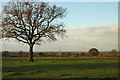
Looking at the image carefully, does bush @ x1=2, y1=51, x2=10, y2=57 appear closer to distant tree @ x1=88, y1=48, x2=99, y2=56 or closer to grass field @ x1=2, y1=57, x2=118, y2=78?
grass field @ x1=2, y1=57, x2=118, y2=78

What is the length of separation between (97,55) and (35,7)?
34.0 metres

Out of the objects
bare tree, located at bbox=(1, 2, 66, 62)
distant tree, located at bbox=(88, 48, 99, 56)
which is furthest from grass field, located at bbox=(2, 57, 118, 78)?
distant tree, located at bbox=(88, 48, 99, 56)

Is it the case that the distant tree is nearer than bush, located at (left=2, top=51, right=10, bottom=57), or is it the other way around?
bush, located at (left=2, top=51, right=10, bottom=57)

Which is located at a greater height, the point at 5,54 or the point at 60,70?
the point at 5,54

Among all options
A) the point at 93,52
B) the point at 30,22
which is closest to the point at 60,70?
the point at 30,22

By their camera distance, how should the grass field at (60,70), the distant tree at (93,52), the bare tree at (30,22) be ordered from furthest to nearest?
the distant tree at (93,52) → the bare tree at (30,22) → the grass field at (60,70)

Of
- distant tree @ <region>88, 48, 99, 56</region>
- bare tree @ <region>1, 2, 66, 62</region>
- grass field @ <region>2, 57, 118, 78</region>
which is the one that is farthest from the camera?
distant tree @ <region>88, 48, 99, 56</region>

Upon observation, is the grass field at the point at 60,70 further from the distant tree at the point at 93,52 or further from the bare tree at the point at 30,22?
the distant tree at the point at 93,52

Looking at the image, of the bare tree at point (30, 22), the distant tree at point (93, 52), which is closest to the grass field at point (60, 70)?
the bare tree at point (30, 22)

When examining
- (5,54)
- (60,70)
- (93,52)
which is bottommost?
(60,70)

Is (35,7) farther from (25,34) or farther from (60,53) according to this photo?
(60,53)

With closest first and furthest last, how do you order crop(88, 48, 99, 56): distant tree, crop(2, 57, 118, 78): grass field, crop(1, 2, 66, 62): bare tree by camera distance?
crop(2, 57, 118, 78): grass field < crop(1, 2, 66, 62): bare tree < crop(88, 48, 99, 56): distant tree

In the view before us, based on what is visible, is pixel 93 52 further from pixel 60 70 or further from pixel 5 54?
pixel 60 70

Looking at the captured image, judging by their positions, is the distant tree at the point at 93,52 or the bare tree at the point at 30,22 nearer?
the bare tree at the point at 30,22
